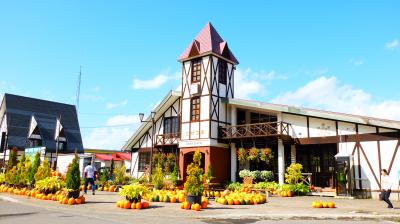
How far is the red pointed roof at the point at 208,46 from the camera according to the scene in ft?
81.8

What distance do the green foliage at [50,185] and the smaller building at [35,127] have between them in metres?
26.3

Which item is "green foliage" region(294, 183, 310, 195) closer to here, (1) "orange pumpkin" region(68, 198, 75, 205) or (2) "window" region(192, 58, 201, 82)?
(2) "window" region(192, 58, 201, 82)

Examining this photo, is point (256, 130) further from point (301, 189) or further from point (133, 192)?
point (133, 192)

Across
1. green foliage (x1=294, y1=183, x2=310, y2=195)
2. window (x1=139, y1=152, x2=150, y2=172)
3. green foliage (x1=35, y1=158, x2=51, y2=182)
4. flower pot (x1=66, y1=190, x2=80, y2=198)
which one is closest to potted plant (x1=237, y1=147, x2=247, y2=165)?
green foliage (x1=294, y1=183, x2=310, y2=195)

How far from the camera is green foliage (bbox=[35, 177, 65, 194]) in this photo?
1542cm

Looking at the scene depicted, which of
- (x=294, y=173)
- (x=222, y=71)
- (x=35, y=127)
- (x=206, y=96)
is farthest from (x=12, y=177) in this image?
(x=35, y=127)

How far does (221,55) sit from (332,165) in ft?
33.7

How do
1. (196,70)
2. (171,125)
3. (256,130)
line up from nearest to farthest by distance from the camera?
(256,130), (196,70), (171,125)

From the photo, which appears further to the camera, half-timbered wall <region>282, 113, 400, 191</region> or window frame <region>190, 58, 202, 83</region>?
window frame <region>190, 58, 202, 83</region>

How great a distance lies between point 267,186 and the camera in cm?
2109

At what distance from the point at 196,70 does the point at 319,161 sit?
1019 centimetres

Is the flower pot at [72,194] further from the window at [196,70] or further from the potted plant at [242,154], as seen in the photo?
A: the window at [196,70]

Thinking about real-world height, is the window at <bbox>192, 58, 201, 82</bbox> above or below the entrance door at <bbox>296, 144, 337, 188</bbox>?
above

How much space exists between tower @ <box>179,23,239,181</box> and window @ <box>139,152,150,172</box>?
591 cm
